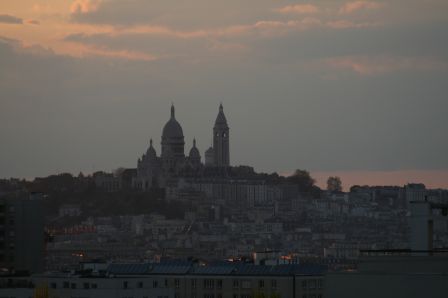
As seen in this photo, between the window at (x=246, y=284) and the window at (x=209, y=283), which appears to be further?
the window at (x=209, y=283)

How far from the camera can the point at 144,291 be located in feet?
150

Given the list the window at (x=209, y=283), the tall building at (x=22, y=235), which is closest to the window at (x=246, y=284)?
the window at (x=209, y=283)

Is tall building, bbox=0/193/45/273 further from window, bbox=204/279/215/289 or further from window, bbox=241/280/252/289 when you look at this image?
window, bbox=241/280/252/289

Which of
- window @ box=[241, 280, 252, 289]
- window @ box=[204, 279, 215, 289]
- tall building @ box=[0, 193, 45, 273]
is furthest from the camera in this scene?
tall building @ box=[0, 193, 45, 273]

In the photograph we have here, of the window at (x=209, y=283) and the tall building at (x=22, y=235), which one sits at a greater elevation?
the tall building at (x=22, y=235)

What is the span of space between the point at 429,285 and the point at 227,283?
796 inches

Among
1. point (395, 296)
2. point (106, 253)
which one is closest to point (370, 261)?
point (395, 296)

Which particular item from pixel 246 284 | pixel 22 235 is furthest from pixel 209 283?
pixel 22 235

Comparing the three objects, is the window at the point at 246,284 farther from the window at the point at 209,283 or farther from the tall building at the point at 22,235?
the tall building at the point at 22,235

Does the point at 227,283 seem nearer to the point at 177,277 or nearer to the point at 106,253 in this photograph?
the point at 177,277

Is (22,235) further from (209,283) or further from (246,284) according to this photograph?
(246,284)

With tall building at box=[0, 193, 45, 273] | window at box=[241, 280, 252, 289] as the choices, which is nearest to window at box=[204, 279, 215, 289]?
window at box=[241, 280, 252, 289]

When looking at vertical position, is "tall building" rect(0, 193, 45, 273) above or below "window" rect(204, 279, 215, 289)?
above

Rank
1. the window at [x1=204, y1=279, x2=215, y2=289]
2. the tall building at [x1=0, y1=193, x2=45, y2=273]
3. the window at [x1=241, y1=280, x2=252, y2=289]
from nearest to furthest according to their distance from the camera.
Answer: the window at [x1=241, y1=280, x2=252, y2=289]
the window at [x1=204, y1=279, x2=215, y2=289]
the tall building at [x1=0, y1=193, x2=45, y2=273]
